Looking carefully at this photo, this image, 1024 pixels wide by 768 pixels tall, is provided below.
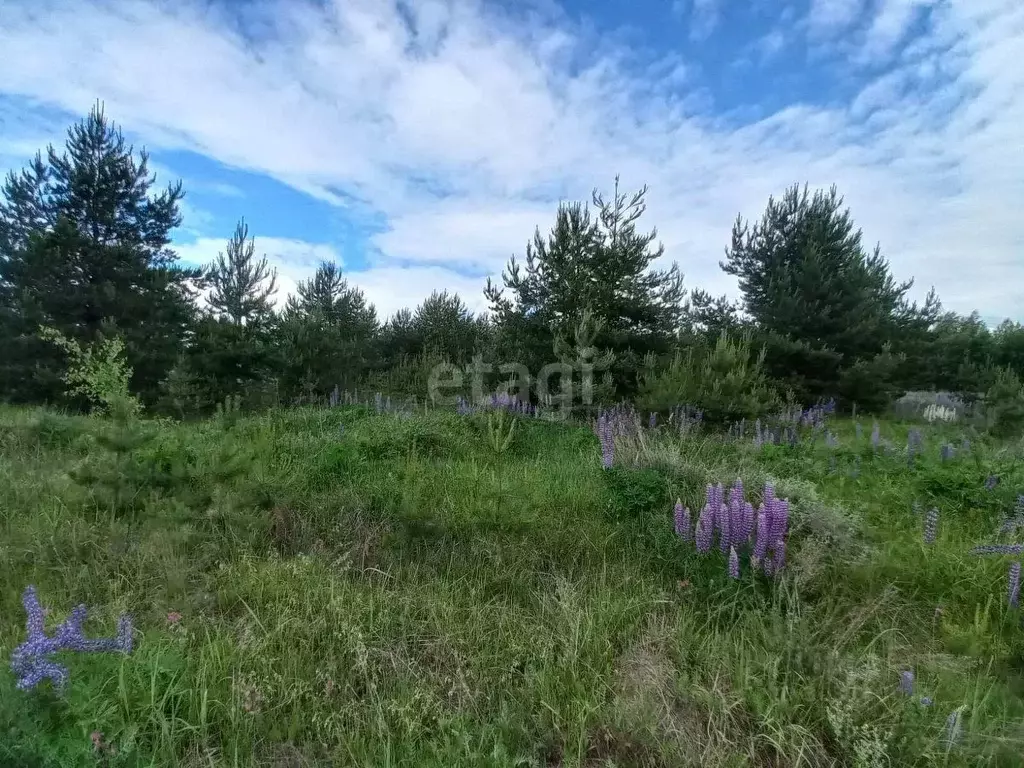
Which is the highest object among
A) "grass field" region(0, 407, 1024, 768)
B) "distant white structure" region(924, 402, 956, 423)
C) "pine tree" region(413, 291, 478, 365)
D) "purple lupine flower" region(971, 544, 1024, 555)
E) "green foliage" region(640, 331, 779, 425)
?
"pine tree" region(413, 291, 478, 365)

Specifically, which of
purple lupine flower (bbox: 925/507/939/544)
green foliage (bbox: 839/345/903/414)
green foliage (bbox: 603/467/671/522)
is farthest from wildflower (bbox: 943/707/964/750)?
green foliage (bbox: 839/345/903/414)

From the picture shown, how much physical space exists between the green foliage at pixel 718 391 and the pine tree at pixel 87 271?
1163 centimetres

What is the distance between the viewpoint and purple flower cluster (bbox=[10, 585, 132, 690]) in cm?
155

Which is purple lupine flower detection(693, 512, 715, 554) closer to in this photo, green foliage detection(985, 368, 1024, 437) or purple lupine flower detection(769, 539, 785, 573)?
purple lupine flower detection(769, 539, 785, 573)

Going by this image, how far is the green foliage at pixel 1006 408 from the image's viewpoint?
839 cm

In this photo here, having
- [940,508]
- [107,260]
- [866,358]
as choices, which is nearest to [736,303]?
[866,358]

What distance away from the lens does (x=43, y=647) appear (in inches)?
63.0

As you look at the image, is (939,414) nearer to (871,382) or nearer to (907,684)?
(871,382)

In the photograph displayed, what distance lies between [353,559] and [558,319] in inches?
365

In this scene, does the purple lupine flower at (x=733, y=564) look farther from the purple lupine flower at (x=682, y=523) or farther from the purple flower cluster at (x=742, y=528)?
the purple lupine flower at (x=682, y=523)

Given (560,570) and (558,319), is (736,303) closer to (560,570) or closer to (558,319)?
(558,319)

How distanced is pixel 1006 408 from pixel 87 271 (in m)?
19.5

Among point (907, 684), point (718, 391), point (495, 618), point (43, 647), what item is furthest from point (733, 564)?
point (718, 391)

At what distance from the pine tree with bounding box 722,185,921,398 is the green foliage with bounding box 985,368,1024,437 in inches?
137
